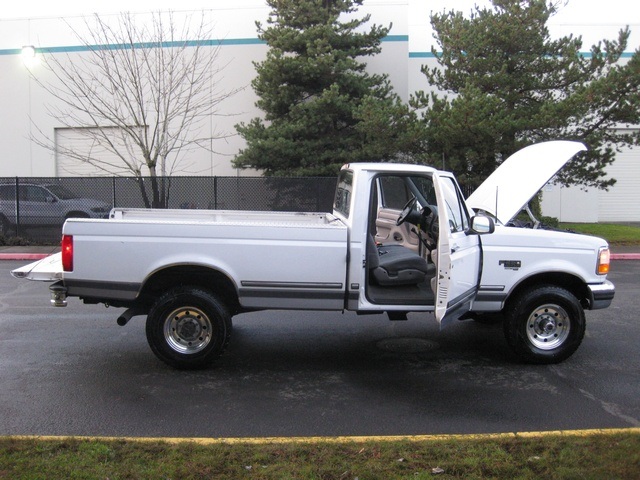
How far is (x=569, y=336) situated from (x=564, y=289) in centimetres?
48

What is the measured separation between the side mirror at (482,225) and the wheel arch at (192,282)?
2.39 meters

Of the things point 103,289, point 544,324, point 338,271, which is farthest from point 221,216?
point 544,324

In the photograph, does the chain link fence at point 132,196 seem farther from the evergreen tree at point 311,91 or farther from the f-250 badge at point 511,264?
the f-250 badge at point 511,264

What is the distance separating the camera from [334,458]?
4.02m

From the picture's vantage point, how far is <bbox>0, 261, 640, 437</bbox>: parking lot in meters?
4.84

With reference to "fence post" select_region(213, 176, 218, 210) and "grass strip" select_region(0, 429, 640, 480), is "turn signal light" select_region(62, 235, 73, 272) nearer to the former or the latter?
"grass strip" select_region(0, 429, 640, 480)

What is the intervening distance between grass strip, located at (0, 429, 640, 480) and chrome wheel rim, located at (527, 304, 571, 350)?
1.97 metres

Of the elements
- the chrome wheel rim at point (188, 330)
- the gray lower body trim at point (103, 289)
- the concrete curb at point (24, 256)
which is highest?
the gray lower body trim at point (103, 289)

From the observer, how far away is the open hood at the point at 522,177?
260 inches

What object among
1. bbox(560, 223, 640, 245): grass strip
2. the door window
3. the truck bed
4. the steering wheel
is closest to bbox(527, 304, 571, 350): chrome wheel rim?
the door window

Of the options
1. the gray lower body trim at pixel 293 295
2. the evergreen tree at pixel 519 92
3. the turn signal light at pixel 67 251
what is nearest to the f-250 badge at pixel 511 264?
the gray lower body trim at pixel 293 295

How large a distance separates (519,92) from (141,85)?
12.6 metres

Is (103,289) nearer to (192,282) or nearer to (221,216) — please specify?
(192,282)

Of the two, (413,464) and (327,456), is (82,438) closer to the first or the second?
(327,456)
